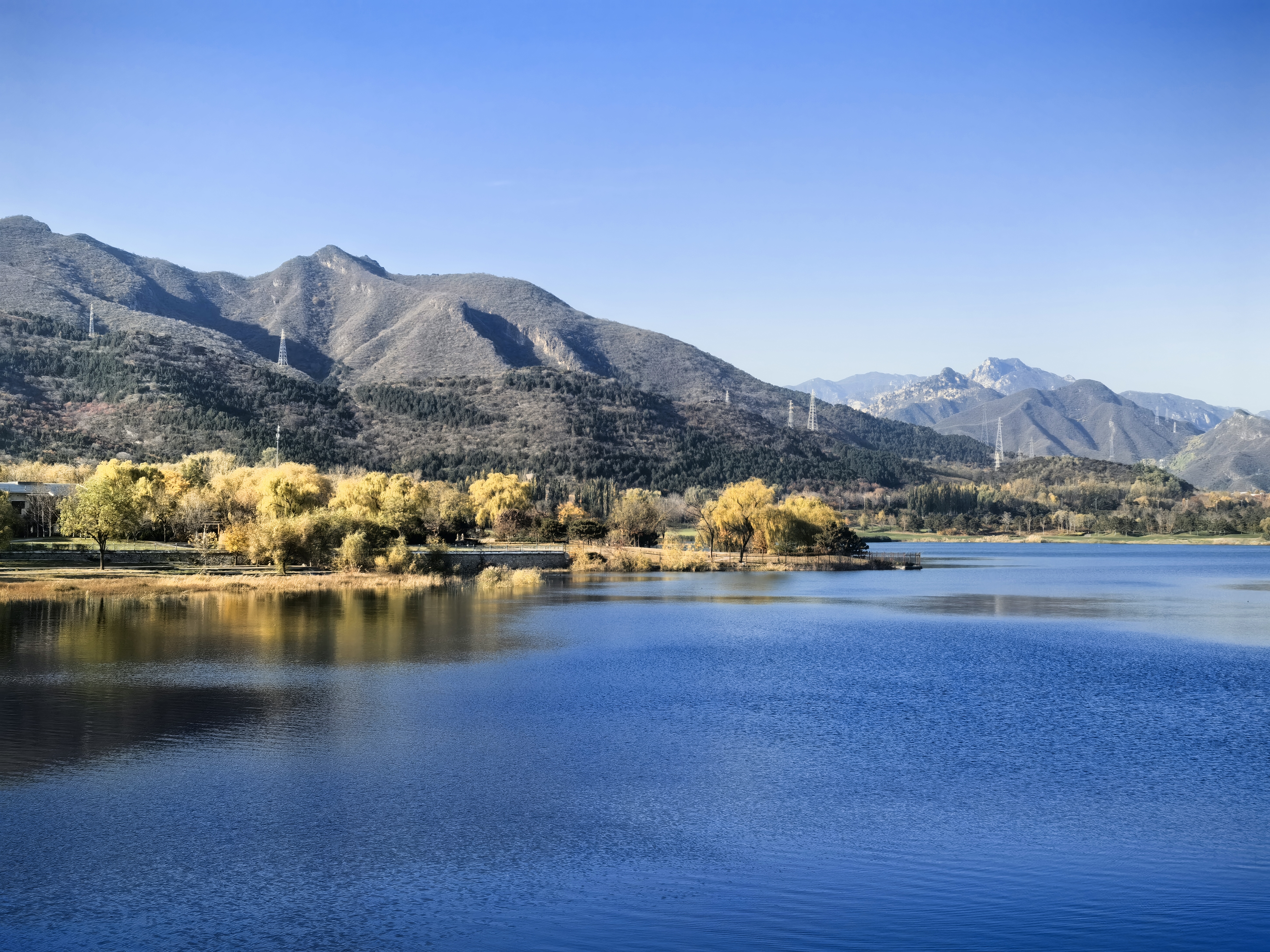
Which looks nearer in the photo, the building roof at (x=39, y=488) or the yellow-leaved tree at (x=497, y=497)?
the building roof at (x=39, y=488)

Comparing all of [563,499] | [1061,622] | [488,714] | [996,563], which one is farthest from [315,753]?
[563,499]

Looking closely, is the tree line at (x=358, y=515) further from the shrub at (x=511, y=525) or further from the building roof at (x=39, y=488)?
the building roof at (x=39, y=488)

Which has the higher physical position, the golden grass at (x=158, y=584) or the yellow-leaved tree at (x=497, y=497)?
the yellow-leaved tree at (x=497, y=497)

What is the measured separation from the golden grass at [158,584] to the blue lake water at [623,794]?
54.1 ft

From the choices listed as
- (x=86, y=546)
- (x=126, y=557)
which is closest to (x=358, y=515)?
(x=126, y=557)

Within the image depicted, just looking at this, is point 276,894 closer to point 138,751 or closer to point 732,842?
point 732,842

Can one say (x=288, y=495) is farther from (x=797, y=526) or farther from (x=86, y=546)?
(x=797, y=526)

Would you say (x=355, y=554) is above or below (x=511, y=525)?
below

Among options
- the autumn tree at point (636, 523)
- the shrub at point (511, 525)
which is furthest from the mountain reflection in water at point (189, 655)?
the shrub at point (511, 525)

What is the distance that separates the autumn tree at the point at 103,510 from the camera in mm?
68188

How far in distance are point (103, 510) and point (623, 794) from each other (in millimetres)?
58003

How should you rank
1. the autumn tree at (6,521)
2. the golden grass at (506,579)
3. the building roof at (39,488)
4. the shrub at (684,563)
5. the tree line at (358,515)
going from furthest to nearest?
the building roof at (39,488) < the shrub at (684,563) < the golden grass at (506,579) < the tree line at (358,515) < the autumn tree at (6,521)

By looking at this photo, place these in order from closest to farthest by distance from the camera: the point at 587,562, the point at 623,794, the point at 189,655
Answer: the point at 623,794 → the point at 189,655 → the point at 587,562

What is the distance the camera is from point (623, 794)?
67.2ft
